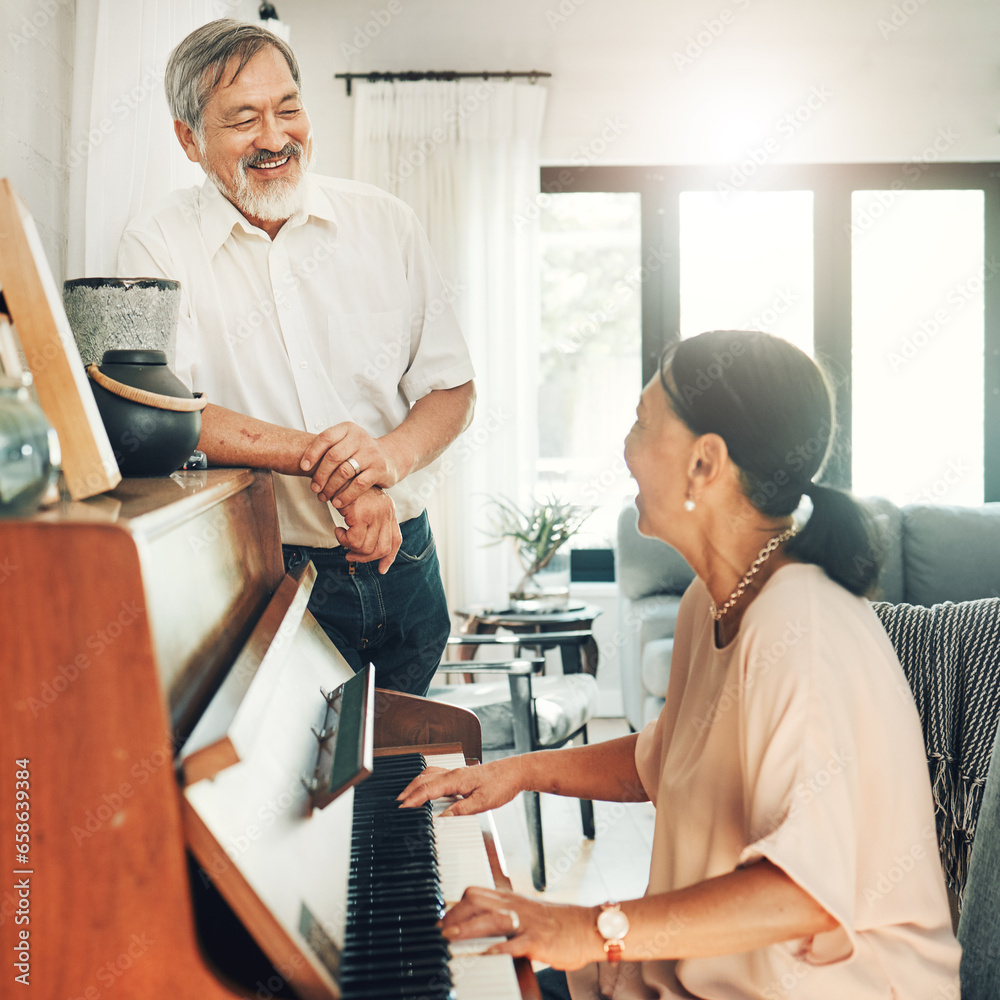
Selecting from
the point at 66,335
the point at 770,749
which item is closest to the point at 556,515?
the point at 770,749

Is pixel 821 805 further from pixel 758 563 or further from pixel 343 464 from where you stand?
pixel 343 464

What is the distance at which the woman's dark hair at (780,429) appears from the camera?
3.61ft

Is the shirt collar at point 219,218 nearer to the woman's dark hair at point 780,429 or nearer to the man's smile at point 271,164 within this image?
the man's smile at point 271,164

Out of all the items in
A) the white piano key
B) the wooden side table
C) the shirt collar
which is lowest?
the wooden side table

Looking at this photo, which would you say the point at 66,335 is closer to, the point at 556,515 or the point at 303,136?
Result: the point at 303,136

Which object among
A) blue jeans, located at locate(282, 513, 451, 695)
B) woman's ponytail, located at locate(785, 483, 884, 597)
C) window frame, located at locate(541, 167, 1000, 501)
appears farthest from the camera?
window frame, located at locate(541, 167, 1000, 501)

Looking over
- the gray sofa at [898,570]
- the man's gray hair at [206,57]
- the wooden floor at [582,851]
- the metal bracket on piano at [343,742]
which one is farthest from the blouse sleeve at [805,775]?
the gray sofa at [898,570]

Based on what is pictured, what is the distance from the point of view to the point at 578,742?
13.5ft

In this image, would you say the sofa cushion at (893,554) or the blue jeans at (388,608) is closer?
the blue jeans at (388,608)

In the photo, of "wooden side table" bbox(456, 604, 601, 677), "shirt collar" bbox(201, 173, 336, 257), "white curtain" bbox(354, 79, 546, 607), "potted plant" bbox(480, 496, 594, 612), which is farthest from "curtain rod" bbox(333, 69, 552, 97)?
"shirt collar" bbox(201, 173, 336, 257)

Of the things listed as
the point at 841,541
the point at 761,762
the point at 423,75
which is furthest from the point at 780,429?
the point at 423,75

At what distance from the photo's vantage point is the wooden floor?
9.18 ft

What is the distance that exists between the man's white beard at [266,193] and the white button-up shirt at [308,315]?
0.03 metres

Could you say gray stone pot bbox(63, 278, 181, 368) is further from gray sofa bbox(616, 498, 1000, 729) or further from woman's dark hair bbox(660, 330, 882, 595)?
gray sofa bbox(616, 498, 1000, 729)
